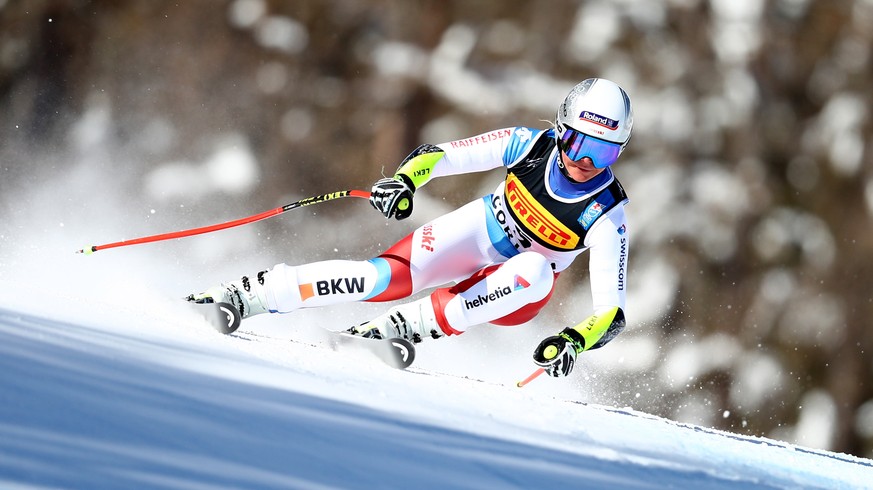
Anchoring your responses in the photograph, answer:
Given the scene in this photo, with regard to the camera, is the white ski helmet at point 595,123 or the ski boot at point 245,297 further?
the ski boot at point 245,297

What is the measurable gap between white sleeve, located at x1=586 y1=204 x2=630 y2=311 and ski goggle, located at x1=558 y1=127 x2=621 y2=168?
0.66ft

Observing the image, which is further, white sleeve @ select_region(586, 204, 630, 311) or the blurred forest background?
the blurred forest background

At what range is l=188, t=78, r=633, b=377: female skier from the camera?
353 cm

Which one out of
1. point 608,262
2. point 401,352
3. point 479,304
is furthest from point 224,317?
point 608,262

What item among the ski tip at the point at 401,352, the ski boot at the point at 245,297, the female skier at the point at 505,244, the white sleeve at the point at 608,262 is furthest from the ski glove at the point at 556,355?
the ski boot at the point at 245,297

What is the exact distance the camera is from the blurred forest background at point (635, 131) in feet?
22.2

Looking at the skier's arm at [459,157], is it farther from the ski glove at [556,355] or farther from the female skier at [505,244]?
the ski glove at [556,355]

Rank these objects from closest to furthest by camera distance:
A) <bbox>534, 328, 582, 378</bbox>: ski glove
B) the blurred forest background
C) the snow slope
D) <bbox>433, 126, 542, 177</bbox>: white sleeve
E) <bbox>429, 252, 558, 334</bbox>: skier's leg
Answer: the snow slope
<bbox>534, 328, 582, 378</bbox>: ski glove
<bbox>429, 252, 558, 334</bbox>: skier's leg
<bbox>433, 126, 542, 177</bbox>: white sleeve
the blurred forest background

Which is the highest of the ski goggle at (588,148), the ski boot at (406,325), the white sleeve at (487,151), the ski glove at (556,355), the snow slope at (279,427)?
the white sleeve at (487,151)

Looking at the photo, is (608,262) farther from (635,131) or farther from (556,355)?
(635,131)

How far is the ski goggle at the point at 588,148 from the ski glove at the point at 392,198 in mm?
566

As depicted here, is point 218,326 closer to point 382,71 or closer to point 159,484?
point 159,484

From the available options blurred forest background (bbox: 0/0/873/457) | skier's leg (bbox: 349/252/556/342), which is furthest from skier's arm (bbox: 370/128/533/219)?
blurred forest background (bbox: 0/0/873/457)

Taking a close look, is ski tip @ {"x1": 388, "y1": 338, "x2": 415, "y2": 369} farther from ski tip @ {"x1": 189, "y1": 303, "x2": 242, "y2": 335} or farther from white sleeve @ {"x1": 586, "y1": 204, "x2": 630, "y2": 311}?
white sleeve @ {"x1": 586, "y1": 204, "x2": 630, "y2": 311}
